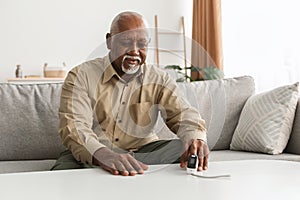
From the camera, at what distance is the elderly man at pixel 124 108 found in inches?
62.7

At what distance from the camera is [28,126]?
215 cm

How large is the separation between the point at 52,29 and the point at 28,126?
8.64ft

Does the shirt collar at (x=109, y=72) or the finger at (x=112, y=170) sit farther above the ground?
the shirt collar at (x=109, y=72)

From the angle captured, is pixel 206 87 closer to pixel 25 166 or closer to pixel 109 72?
pixel 109 72

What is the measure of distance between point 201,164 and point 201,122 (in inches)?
11.3

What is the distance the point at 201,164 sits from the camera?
1402mm

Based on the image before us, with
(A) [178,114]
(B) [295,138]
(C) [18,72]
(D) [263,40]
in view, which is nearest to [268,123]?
(B) [295,138]

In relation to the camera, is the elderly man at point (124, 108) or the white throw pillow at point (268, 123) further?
the white throw pillow at point (268, 123)

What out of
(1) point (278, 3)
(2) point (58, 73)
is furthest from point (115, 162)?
(2) point (58, 73)

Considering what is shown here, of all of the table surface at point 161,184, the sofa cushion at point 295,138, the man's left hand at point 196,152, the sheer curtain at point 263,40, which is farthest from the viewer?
the sheer curtain at point 263,40

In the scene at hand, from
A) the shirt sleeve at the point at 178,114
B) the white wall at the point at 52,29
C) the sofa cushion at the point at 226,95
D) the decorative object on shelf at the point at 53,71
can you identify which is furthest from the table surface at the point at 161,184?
the white wall at the point at 52,29

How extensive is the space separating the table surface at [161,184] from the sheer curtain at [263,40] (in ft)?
8.10

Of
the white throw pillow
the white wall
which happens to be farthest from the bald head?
the white wall

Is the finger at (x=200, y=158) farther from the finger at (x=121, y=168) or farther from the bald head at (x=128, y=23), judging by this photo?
the bald head at (x=128, y=23)
